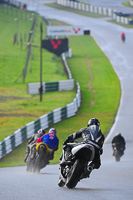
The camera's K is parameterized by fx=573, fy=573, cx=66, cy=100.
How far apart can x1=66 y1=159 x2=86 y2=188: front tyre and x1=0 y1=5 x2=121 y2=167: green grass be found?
12.1m

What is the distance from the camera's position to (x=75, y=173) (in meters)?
12.2

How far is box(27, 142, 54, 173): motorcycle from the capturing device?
16469 millimetres

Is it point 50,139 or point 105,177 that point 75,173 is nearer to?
point 105,177

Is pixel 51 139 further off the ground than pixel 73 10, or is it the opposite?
pixel 51 139

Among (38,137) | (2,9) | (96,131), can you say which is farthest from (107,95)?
(2,9)

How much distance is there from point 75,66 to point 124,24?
3763cm

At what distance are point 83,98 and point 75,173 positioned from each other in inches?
1249

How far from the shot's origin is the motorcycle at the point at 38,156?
648 inches

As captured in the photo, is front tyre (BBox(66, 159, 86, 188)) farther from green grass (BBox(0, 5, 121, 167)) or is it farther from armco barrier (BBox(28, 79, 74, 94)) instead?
armco barrier (BBox(28, 79, 74, 94))

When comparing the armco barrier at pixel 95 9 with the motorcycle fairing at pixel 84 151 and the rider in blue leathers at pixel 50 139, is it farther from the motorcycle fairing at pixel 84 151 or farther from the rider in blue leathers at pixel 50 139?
the motorcycle fairing at pixel 84 151

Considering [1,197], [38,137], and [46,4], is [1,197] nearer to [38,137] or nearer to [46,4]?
[38,137]

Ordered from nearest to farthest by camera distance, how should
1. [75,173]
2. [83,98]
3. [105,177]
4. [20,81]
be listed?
[75,173] → [105,177] → [83,98] → [20,81]

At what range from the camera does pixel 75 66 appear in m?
62.4

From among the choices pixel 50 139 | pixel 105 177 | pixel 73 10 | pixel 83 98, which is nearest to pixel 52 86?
pixel 83 98
